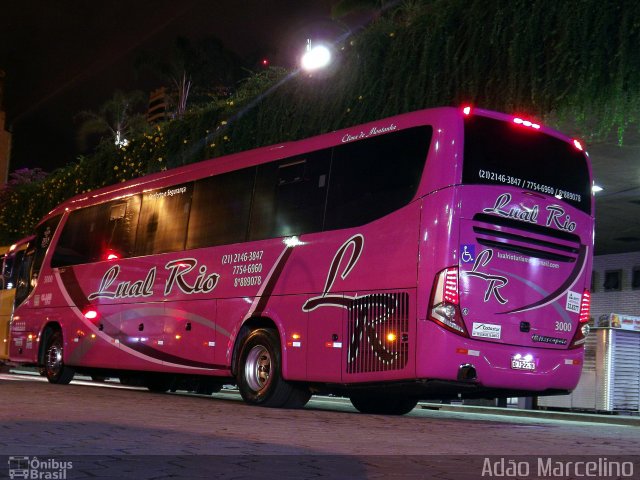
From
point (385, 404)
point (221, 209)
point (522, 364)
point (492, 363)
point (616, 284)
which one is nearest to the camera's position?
point (492, 363)

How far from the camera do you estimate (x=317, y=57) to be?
1723 cm

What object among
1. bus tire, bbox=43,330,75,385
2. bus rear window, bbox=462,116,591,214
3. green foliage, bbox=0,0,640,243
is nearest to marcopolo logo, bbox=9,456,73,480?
bus rear window, bbox=462,116,591,214

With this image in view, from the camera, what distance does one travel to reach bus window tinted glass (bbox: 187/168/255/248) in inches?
532

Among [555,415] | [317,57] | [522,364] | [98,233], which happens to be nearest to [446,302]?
[522,364]

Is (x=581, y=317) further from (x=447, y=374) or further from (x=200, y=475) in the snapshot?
(x=200, y=475)

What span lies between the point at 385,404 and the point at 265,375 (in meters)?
2.00

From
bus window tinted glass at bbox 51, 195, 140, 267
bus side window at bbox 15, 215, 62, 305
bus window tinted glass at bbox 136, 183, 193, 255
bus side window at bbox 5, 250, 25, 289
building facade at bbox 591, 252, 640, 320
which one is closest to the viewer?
bus window tinted glass at bbox 136, 183, 193, 255

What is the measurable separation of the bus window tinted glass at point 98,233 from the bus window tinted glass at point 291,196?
3.90m

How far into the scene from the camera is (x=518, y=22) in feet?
43.5

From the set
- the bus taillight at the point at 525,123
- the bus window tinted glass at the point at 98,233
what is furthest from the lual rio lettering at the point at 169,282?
the bus taillight at the point at 525,123

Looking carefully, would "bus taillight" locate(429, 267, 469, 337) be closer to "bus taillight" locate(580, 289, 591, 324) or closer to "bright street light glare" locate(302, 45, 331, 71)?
"bus taillight" locate(580, 289, 591, 324)

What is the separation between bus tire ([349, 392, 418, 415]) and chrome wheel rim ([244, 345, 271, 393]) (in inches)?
56.6

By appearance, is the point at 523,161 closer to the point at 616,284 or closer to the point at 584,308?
the point at 584,308

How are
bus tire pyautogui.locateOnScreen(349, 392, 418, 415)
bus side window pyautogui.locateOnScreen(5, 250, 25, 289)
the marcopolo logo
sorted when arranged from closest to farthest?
1. the marcopolo logo
2. bus tire pyautogui.locateOnScreen(349, 392, 418, 415)
3. bus side window pyautogui.locateOnScreen(5, 250, 25, 289)
